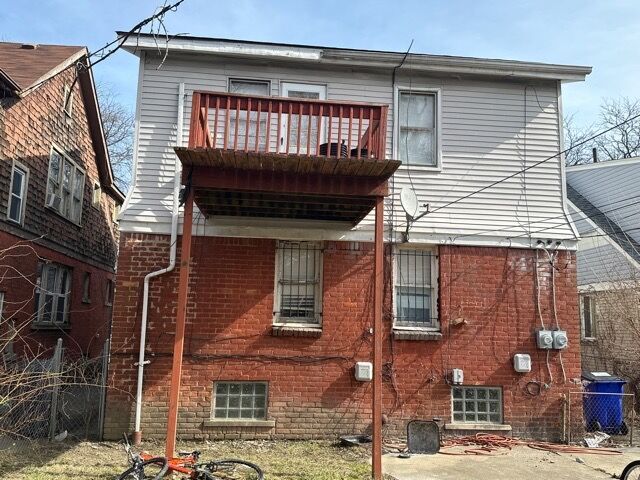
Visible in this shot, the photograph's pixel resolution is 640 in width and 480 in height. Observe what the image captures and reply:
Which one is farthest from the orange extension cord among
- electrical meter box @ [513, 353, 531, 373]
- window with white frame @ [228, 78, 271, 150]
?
window with white frame @ [228, 78, 271, 150]

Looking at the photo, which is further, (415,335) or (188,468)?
(415,335)

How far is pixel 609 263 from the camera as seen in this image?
1450 cm

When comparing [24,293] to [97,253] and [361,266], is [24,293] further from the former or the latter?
[361,266]

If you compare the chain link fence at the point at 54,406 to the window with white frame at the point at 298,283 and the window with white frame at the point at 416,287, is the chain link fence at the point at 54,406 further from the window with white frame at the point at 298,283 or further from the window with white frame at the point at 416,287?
the window with white frame at the point at 416,287

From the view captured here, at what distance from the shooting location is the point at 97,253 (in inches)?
642

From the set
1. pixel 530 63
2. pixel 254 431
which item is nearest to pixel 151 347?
pixel 254 431

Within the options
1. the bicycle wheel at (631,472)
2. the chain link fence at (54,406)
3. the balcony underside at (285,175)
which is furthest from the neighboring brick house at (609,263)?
the chain link fence at (54,406)

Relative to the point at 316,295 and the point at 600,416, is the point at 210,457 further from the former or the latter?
the point at 600,416

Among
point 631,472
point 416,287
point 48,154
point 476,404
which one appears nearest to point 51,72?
point 48,154

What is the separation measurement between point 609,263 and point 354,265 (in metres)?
9.05

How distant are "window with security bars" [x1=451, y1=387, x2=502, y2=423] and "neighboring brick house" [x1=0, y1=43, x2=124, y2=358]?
24.0ft

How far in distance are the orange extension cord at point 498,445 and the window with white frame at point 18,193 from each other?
952cm

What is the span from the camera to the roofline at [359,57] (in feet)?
29.0

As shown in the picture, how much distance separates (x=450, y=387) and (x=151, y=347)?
4.67m
